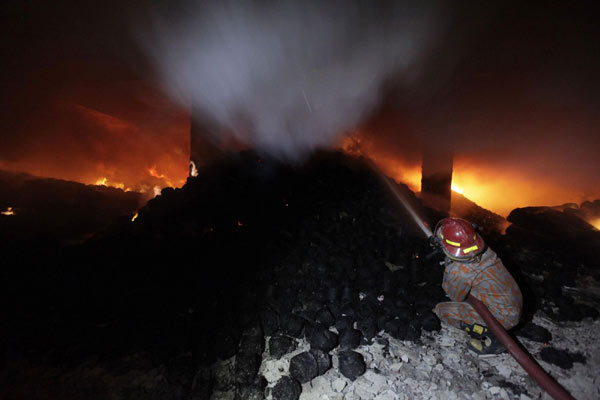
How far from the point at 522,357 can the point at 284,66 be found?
413 inches

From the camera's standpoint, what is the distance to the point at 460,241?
3.67 metres

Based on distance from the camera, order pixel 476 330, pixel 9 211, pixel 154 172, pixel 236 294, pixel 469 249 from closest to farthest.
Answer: pixel 469 249 → pixel 476 330 → pixel 236 294 → pixel 9 211 → pixel 154 172

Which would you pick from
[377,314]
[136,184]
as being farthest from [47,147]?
[377,314]

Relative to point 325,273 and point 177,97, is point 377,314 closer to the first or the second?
point 325,273

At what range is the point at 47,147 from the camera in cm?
1465

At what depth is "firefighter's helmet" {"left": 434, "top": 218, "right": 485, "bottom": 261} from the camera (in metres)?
3.65

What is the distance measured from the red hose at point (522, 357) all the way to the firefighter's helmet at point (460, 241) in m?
0.78

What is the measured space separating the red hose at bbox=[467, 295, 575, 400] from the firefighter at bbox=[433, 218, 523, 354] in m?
0.12

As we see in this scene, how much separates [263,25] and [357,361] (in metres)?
9.54

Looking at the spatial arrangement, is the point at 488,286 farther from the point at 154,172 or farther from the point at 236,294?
the point at 154,172

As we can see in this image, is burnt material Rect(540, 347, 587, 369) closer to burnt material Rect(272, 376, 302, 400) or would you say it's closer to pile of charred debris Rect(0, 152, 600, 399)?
pile of charred debris Rect(0, 152, 600, 399)

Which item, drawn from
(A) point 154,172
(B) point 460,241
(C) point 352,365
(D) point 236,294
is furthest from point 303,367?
(A) point 154,172

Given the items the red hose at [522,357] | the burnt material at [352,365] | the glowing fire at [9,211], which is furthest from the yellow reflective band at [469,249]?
the glowing fire at [9,211]

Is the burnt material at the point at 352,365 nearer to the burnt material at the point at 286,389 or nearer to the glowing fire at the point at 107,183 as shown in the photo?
the burnt material at the point at 286,389
